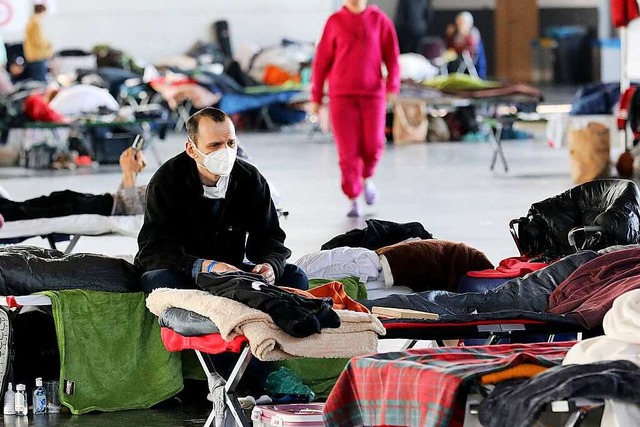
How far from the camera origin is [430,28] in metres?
28.8

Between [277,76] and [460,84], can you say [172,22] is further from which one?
[460,84]

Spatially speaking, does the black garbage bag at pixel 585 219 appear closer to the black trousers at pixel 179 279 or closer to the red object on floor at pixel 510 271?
the red object on floor at pixel 510 271

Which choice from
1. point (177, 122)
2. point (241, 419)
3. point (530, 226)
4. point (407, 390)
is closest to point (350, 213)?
point (530, 226)

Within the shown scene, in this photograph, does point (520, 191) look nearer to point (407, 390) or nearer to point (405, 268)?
point (405, 268)

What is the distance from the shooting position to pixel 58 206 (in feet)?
25.8

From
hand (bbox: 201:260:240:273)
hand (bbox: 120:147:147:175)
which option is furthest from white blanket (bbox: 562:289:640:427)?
hand (bbox: 120:147:147:175)

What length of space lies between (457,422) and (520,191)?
28.2ft

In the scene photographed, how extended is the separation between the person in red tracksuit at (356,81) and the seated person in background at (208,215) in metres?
5.08

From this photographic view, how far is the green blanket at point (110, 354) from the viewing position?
18.2 feet

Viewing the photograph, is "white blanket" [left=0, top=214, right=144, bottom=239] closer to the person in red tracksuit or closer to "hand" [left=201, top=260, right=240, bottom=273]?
"hand" [left=201, top=260, right=240, bottom=273]

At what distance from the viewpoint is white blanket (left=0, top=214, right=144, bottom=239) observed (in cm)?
763

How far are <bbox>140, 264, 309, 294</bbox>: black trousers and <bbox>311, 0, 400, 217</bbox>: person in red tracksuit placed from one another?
5.09 m

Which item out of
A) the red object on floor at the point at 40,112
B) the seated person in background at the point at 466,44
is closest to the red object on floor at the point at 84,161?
the red object on floor at the point at 40,112

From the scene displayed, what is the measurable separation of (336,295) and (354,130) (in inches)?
216
